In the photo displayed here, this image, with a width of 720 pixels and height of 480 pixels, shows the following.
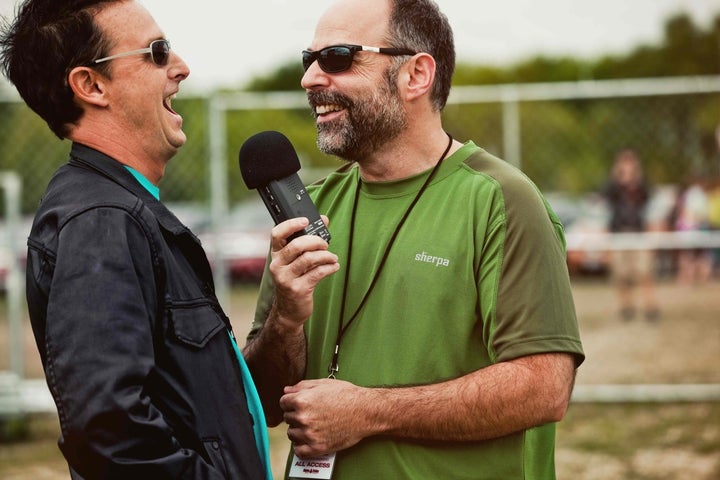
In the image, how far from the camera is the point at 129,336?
1.99 m

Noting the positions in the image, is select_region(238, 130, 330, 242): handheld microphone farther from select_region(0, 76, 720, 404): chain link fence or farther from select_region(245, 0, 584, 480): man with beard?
select_region(0, 76, 720, 404): chain link fence

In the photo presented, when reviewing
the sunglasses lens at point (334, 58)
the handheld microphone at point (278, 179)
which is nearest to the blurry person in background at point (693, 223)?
the sunglasses lens at point (334, 58)

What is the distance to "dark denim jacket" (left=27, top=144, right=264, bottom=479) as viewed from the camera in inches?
77.2

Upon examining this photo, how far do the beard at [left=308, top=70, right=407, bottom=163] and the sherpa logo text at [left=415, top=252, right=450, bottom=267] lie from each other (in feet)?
1.30

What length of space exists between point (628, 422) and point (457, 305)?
18.8 ft

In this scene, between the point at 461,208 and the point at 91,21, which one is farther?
the point at 461,208

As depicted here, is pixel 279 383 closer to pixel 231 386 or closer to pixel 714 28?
pixel 231 386

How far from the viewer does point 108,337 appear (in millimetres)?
1968

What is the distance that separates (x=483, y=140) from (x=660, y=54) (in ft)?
188

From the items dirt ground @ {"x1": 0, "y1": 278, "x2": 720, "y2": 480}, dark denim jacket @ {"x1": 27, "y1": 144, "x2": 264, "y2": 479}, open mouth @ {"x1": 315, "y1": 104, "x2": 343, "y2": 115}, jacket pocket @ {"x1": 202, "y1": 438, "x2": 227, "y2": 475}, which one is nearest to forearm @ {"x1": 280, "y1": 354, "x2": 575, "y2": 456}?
dark denim jacket @ {"x1": 27, "y1": 144, "x2": 264, "y2": 479}

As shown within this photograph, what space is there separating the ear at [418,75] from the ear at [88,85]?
936 mm

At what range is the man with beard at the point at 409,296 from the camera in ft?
8.10

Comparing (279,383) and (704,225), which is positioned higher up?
(279,383)

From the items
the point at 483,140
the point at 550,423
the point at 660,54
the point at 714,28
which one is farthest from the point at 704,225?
the point at 660,54
